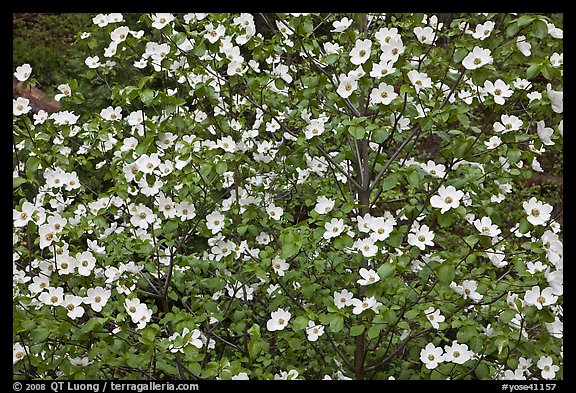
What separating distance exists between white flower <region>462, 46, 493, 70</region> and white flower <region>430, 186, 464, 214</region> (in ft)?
1.17

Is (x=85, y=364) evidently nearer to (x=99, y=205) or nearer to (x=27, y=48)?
(x=99, y=205)

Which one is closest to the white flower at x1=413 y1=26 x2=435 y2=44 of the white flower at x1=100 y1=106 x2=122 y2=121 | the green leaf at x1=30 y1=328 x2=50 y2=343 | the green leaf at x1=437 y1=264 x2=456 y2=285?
the green leaf at x1=437 y1=264 x2=456 y2=285

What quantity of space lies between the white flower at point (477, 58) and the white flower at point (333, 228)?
0.58m

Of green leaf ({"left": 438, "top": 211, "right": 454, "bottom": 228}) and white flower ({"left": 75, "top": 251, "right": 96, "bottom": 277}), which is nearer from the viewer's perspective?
green leaf ({"left": 438, "top": 211, "right": 454, "bottom": 228})

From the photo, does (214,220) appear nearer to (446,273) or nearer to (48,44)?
(446,273)

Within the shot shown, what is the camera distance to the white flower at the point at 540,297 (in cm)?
165

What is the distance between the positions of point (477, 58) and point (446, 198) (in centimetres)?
41

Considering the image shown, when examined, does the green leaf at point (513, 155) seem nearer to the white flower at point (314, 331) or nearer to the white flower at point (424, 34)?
the white flower at point (424, 34)

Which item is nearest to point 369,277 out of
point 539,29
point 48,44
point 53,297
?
point 539,29

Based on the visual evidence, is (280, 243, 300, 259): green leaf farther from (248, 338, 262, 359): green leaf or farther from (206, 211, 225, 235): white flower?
(206, 211, 225, 235): white flower

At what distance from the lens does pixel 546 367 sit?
1862 millimetres

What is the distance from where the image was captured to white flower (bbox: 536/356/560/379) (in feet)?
6.09

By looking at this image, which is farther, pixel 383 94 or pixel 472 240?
pixel 383 94

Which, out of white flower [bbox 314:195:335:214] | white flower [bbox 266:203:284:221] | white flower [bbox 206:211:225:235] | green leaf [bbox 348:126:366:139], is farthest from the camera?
white flower [bbox 266:203:284:221]
